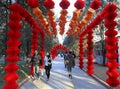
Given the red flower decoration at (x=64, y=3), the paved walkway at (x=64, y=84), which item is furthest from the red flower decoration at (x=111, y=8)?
the paved walkway at (x=64, y=84)

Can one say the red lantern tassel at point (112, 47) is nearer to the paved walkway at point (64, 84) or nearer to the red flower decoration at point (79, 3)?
the red flower decoration at point (79, 3)

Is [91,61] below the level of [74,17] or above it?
below

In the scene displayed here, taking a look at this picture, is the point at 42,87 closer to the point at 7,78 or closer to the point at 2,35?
the point at 7,78

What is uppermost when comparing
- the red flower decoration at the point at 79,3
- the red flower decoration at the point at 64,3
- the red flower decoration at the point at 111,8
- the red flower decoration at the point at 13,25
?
the red flower decoration at the point at 79,3

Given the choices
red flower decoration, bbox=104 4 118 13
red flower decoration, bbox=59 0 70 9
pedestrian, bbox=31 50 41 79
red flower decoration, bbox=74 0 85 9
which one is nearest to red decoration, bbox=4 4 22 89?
red flower decoration, bbox=59 0 70 9

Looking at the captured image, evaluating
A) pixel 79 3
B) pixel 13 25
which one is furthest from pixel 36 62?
pixel 13 25

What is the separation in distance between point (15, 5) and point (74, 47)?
205 feet

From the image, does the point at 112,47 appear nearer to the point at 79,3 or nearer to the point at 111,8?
the point at 111,8

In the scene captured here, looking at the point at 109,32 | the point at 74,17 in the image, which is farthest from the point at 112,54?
the point at 74,17

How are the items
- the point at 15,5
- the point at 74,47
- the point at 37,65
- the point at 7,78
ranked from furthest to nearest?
the point at 74,47
the point at 37,65
the point at 15,5
the point at 7,78

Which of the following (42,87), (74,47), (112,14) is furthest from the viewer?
(74,47)

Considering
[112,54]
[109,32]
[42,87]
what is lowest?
[42,87]

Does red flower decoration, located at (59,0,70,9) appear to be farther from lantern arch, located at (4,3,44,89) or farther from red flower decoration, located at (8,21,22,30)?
red flower decoration, located at (8,21,22,30)

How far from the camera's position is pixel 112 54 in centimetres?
1441
